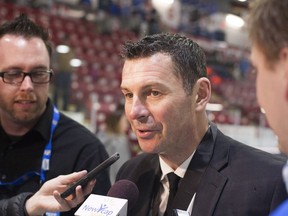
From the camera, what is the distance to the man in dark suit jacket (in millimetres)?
1384

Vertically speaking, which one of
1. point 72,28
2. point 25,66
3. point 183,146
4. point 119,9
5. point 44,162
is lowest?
point 44,162

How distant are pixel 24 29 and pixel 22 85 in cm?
27

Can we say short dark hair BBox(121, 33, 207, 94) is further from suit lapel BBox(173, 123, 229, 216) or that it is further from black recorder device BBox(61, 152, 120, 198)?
black recorder device BBox(61, 152, 120, 198)

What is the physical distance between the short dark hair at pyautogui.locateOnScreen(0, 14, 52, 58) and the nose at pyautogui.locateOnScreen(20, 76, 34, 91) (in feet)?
0.66

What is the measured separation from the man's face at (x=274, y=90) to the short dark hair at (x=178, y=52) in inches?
22.9

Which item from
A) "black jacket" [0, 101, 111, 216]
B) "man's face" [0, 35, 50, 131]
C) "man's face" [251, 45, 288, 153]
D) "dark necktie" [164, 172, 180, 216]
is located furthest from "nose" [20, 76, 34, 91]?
"man's face" [251, 45, 288, 153]

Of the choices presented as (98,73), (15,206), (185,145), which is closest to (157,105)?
(185,145)

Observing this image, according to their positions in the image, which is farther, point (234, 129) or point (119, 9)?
point (119, 9)

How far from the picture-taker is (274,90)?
0.82m

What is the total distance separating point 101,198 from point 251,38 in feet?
2.04

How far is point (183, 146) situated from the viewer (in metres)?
1.50

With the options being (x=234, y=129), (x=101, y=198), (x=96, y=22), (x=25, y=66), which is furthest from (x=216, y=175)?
(x=96, y=22)

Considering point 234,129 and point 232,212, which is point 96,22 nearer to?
point 234,129

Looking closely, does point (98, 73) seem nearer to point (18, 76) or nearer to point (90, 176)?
point (18, 76)
